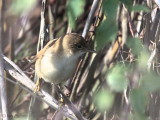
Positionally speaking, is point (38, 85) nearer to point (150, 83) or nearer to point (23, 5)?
point (150, 83)

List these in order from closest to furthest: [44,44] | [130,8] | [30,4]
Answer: [30,4], [130,8], [44,44]

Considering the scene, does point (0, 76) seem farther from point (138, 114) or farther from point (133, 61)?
point (138, 114)

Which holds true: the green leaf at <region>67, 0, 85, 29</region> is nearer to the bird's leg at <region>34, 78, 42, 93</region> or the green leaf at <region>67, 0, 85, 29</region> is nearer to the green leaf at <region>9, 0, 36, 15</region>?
the green leaf at <region>9, 0, 36, 15</region>

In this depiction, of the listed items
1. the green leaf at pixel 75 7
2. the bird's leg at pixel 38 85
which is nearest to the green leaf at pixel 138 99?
the green leaf at pixel 75 7

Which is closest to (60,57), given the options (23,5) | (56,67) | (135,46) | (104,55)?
(56,67)

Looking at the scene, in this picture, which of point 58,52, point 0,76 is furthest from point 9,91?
point 0,76

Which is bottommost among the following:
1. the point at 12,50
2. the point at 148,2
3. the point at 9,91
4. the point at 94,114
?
the point at 94,114

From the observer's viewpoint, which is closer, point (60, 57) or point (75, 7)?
point (75, 7)

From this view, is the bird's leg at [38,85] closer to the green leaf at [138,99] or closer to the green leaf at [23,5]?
the green leaf at [138,99]
